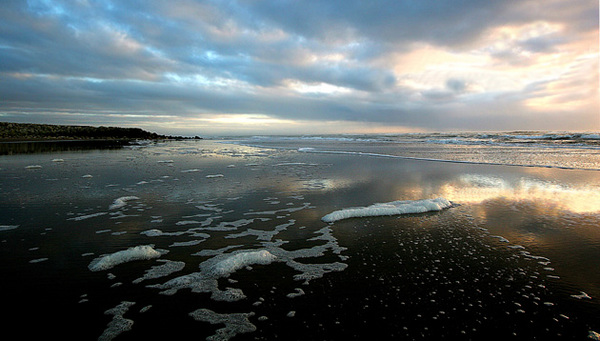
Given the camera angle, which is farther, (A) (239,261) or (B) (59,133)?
(B) (59,133)

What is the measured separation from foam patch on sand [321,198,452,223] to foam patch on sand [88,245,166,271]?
3.49 metres

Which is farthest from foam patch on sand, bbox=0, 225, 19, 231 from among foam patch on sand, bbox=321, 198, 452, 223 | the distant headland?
the distant headland

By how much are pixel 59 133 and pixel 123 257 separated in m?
61.6

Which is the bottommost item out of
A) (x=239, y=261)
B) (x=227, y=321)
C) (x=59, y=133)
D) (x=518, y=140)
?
(x=227, y=321)

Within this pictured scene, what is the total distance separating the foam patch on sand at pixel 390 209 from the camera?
6.73 m

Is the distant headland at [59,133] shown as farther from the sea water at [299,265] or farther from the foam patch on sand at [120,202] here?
the sea water at [299,265]

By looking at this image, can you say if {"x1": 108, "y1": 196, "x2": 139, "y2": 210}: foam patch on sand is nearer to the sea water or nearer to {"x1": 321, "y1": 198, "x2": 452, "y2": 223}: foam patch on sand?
the sea water

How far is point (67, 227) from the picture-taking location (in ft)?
19.3

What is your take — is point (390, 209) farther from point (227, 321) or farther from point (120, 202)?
point (120, 202)

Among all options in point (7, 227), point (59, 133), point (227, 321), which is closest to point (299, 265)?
point (227, 321)

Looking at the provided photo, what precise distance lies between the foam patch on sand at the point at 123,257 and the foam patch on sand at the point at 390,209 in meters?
3.49

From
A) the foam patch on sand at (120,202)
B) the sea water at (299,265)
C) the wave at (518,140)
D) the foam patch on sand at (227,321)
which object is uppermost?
the wave at (518,140)

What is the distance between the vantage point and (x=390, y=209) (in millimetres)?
7070

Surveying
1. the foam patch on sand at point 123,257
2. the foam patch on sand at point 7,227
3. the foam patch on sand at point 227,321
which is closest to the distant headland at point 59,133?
the foam patch on sand at point 7,227
